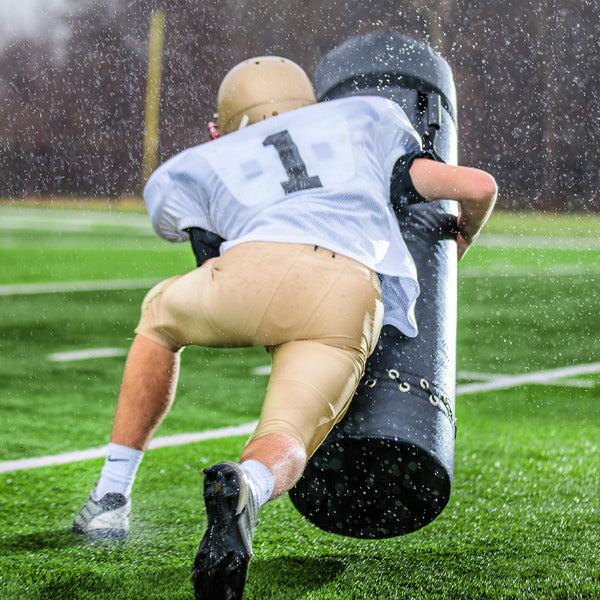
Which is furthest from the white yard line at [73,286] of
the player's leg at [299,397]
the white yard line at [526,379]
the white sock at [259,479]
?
the white sock at [259,479]

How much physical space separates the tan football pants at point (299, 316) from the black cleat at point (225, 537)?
10.2 inches

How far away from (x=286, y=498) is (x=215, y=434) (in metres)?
0.86

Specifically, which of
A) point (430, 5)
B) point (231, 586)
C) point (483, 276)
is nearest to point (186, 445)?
point (231, 586)

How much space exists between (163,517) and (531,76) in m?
25.8

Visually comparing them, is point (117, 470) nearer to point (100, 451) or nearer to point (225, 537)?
point (225, 537)

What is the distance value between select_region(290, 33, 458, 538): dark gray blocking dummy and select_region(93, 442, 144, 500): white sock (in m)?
0.43

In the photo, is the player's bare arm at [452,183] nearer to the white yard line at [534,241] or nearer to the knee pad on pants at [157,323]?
the knee pad on pants at [157,323]

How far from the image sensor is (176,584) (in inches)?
87.4

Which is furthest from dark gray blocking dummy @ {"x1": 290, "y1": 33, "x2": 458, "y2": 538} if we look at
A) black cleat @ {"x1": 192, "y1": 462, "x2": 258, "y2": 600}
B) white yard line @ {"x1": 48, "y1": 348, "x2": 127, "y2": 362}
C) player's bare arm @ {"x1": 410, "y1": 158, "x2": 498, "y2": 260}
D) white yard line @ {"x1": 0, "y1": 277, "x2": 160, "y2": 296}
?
white yard line @ {"x1": 0, "y1": 277, "x2": 160, "y2": 296}

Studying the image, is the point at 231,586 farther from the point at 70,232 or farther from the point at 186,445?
the point at 70,232

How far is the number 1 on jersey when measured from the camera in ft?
7.54

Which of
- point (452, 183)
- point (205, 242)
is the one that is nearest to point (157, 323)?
point (205, 242)

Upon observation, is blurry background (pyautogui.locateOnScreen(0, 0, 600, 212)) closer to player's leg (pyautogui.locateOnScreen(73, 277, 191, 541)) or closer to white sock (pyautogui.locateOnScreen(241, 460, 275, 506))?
player's leg (pyautogui.locateOnScreen(73, 277, 191, 541))

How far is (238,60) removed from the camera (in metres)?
25.8
